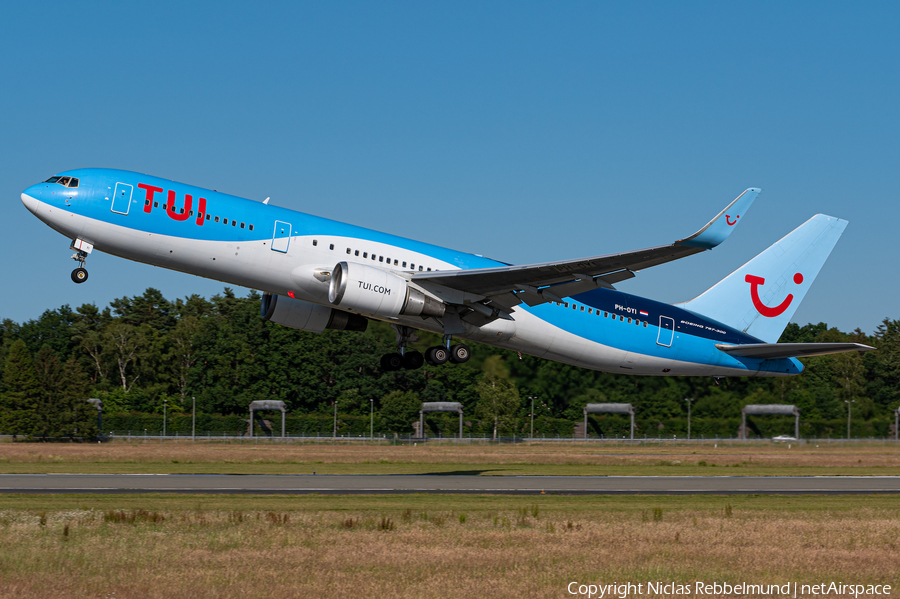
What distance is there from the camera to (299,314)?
34438 mm

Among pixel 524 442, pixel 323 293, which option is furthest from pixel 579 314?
pixel 524 442

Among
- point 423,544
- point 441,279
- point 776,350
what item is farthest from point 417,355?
point 423,544

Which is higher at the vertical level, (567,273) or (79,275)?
(567,273)

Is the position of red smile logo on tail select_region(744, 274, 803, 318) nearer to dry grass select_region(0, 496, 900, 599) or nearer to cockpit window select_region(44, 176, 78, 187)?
dry grass select_region(0, 496, 900, 599)

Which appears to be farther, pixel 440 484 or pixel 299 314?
pixel 299 314

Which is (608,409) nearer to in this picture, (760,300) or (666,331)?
(760,300)

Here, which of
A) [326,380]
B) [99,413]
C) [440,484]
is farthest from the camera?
[326,380]

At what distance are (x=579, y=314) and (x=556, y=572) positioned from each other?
1961 centimetres

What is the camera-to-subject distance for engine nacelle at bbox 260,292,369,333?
34.2 meters

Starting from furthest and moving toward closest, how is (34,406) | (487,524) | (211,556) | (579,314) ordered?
(34,406) → (579,314) → (487,524) → (211,556)

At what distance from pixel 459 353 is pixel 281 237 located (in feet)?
25.9

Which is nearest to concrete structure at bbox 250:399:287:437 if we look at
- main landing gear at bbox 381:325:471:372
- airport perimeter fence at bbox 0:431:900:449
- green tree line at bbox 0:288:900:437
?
airport perimeter fence at bbox 0:431:900:449

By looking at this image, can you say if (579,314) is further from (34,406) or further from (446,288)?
(34,406)

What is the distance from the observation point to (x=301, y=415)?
96500mm
